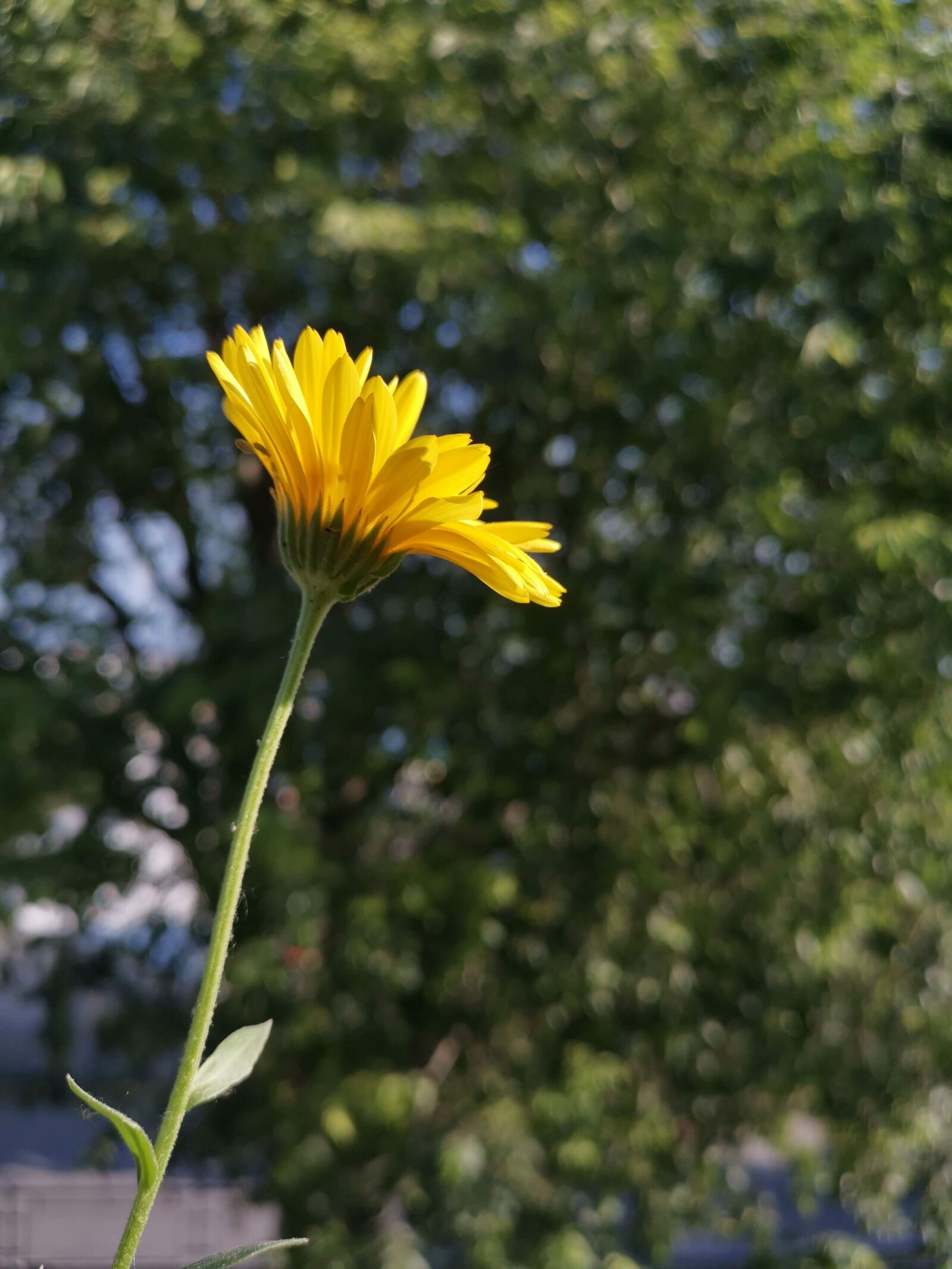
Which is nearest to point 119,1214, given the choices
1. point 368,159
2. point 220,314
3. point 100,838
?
point 100,838

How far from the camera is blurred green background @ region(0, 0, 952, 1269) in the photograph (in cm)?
327

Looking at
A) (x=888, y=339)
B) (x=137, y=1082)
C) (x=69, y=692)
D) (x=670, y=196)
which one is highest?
(x=670, y=196)

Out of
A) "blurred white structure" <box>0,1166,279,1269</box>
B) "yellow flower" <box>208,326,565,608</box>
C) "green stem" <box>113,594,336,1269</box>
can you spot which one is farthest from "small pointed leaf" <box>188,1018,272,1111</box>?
"blurred white structure" <box>0,1166,279,1269</box>

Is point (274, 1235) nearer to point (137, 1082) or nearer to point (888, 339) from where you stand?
point (137, 1082)

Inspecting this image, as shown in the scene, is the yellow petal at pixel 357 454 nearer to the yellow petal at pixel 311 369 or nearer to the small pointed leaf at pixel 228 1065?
the yellow petal at pixel 311 369

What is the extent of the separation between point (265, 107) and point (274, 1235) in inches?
138

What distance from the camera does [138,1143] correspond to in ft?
1.94

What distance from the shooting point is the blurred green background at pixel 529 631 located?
10.7 feet

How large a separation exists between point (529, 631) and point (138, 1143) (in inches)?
125

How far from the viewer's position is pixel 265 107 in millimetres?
3486

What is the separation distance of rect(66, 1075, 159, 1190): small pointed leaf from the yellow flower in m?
0.31

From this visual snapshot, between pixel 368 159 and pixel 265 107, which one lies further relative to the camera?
pixel 368 159

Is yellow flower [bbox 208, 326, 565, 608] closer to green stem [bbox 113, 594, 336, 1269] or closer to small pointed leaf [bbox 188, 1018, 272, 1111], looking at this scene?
green stem [bbox 113, 594, 336, 1269]

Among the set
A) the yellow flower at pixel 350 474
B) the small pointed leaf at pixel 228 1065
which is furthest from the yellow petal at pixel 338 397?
the small pointed leaf at pixel 228 1065
